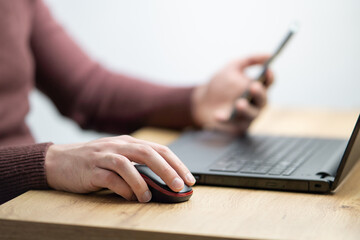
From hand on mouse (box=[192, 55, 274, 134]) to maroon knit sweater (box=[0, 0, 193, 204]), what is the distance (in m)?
0.03

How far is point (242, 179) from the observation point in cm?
69

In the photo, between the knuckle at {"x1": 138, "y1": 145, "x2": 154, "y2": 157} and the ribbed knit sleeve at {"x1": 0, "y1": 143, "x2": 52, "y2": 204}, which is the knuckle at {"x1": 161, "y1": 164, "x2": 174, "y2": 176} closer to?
the knuckle at {"x1": 138, "y1": 145, "x2": 154, "y2": 157}

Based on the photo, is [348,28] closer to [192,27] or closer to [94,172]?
[192,27]

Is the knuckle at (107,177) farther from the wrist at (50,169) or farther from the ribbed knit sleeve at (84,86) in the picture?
the ribbed knit sleeve at (84,86)

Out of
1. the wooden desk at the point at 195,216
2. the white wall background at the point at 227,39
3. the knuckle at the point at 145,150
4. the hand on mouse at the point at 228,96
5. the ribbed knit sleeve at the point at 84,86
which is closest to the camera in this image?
the wooden desk at the point at 195,216

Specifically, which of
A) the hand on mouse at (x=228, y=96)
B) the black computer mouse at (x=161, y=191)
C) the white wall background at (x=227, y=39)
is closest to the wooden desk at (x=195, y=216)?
the black computer mouse at (x=161, y=191)

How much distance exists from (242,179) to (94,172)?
0.64 feet

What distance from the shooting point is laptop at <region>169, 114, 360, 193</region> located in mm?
668

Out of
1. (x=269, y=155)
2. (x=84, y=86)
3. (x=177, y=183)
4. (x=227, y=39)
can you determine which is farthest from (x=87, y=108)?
(x=227, y=39)

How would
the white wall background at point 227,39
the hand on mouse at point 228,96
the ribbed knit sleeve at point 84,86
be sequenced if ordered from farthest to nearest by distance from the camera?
the white wall background at point 227,39
the ribbed knit sleeve at point 84,86
the hand on mouse at point 228,96

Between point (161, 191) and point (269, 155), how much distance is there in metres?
0.25

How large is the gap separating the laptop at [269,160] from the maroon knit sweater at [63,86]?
0.21 metres

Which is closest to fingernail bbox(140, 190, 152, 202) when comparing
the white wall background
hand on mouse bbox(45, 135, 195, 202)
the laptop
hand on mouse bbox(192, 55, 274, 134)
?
hand on mouse bbox(45, 135, 195, 202)

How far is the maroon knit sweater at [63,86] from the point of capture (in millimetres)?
1047
